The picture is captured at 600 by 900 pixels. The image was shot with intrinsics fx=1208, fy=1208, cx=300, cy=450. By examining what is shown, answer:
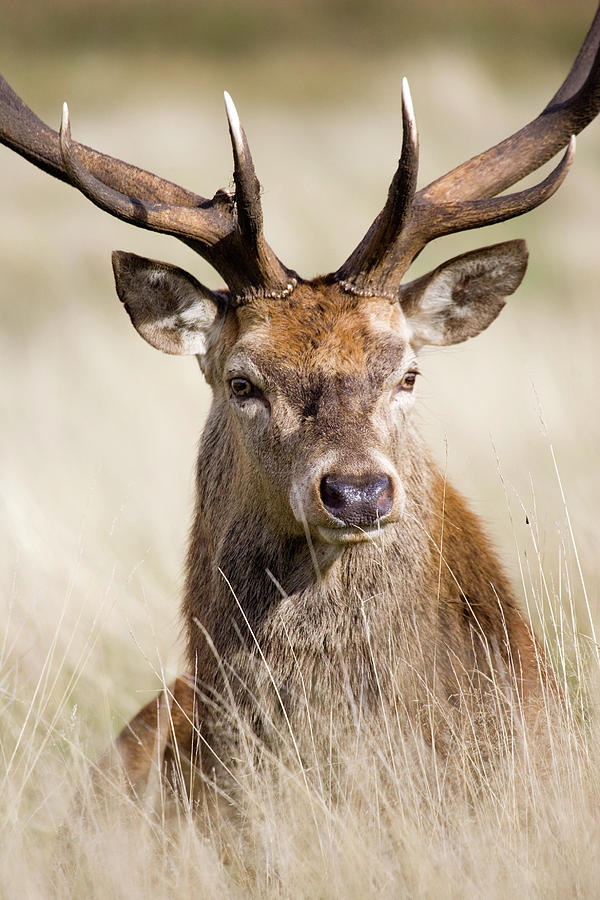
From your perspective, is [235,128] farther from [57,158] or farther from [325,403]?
[325,403]

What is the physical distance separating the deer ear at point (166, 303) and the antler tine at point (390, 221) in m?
0.59

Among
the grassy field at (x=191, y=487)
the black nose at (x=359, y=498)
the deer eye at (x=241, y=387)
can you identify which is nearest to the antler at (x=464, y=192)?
the deer eye at (x=241, y=387)

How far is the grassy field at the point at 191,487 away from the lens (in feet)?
11.9

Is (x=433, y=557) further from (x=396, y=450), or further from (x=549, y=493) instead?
(x=549, y=493)

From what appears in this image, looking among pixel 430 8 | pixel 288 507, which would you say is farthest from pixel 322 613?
pixel 430 8

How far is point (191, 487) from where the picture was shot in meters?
8.40

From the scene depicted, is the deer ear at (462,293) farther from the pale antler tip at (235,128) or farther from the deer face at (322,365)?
the pale antler tip at (235,128)

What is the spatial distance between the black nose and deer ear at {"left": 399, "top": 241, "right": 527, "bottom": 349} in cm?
134

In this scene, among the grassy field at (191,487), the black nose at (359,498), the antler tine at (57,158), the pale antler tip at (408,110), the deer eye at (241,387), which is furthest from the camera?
the antler tine at (57,158)

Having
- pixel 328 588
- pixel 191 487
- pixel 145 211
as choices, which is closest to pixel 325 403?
pixel 328 588

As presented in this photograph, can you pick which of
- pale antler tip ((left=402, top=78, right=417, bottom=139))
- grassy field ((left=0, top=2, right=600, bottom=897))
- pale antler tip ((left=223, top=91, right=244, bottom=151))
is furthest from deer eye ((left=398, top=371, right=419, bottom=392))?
pale antler tip ((left=223, top=91, right=244, bottom=151))

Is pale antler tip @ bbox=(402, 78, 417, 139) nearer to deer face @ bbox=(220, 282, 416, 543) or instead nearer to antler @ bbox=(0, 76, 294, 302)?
antler @ bbox=(0, 76, 294, 302)

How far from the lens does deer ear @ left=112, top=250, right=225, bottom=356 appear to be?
15.8 ft

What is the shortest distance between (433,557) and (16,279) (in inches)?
598
